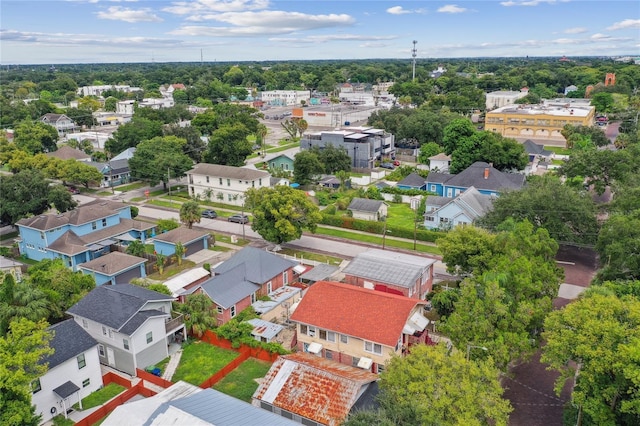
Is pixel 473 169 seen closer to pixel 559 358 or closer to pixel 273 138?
pixel 559 358

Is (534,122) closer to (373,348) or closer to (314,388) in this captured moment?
(373,348)

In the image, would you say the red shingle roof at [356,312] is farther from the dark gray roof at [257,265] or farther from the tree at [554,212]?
the tree at [554,212]

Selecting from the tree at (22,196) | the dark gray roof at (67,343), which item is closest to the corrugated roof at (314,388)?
the dark gray roof at (67,343)

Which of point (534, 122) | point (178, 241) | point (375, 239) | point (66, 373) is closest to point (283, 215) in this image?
point (178, 241)

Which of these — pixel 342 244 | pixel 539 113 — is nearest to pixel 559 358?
pixel 342 244

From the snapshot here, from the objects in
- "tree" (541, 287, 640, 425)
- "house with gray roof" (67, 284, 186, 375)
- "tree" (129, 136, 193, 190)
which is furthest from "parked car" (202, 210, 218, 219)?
"tree" (541, 287, 640, 425)
